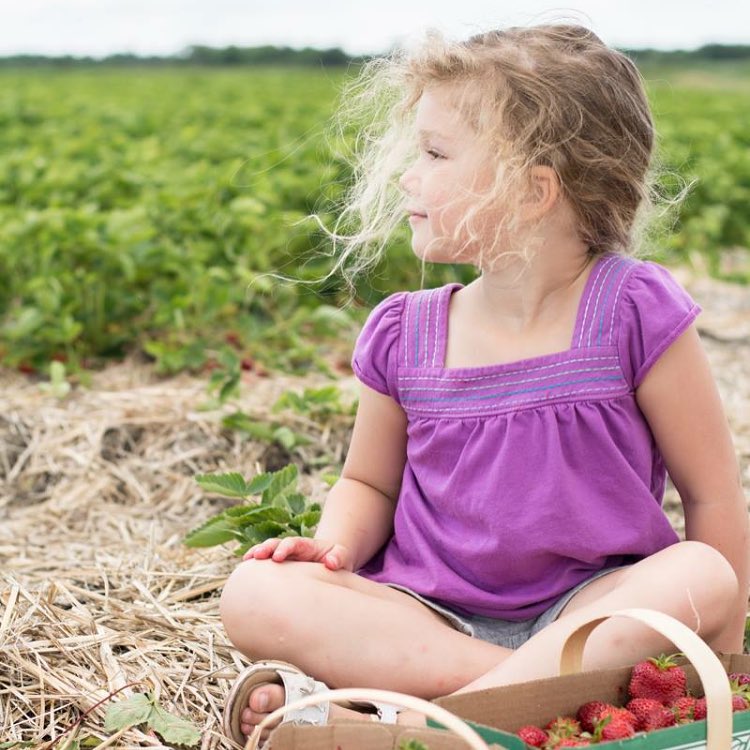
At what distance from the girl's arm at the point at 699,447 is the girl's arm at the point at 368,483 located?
0.47 m

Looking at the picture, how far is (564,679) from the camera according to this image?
1.60 m

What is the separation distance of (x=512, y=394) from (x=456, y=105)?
491mm

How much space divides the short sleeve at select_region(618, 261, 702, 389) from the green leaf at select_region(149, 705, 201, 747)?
897 mm

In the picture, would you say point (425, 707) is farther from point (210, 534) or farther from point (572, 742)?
point (210, 534)

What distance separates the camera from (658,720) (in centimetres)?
156

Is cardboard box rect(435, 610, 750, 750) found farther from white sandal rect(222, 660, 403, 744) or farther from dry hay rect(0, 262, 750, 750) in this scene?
dry hay rect(0, 262, 750, 750)

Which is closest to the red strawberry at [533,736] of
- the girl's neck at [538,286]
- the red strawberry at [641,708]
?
the red strawberry at [641,708]

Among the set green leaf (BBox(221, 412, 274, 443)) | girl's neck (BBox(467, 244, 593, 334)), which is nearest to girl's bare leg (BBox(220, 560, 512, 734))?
girl's neck (BBox(467, 244, 593, 334))

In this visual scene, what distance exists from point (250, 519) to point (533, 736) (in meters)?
1.01

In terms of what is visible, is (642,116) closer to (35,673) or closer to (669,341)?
(669,341)

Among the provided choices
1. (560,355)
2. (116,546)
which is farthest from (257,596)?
(116,546)

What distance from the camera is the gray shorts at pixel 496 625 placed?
2.07 meters

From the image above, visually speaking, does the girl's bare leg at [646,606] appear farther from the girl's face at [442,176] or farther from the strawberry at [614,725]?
the girl's face at [442,176]

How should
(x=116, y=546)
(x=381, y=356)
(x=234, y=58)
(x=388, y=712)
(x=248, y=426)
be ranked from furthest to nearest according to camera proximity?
(x=234, y=58)
(x=248, y=426)
(x=116, y=546)
(x=381, y=356)
(x=388, y=712)
